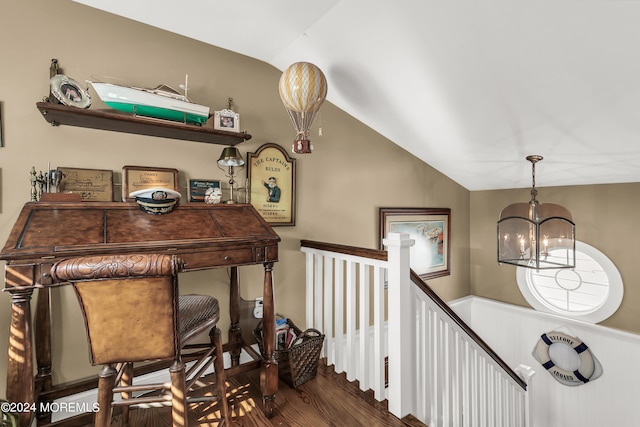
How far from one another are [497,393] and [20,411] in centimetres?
294

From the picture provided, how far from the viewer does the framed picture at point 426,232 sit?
3381 millimetres

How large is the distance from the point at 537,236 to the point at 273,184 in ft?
8.14

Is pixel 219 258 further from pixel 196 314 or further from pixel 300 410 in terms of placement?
pixel 300 410

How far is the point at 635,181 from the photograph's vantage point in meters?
2.87

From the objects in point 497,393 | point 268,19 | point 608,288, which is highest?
point 268,19

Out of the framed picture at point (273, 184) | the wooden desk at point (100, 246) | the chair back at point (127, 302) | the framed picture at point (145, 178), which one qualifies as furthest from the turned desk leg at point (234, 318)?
the chair back at point (127, 302)

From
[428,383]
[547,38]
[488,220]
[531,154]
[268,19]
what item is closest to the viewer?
[547,38]

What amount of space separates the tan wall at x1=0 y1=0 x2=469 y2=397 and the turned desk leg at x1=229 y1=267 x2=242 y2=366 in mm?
103

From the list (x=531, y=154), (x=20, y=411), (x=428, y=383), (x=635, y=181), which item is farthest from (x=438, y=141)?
(x=20, y=411)

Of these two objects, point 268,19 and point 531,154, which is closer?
point 268,19

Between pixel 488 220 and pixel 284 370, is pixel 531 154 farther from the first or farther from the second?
pixel 284 370

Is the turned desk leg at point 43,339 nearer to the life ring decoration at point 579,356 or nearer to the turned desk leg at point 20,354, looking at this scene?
the turned desk leg at point 20,354

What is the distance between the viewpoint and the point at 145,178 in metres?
1.96

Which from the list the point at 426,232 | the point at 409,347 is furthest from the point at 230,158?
the point at 426,232
